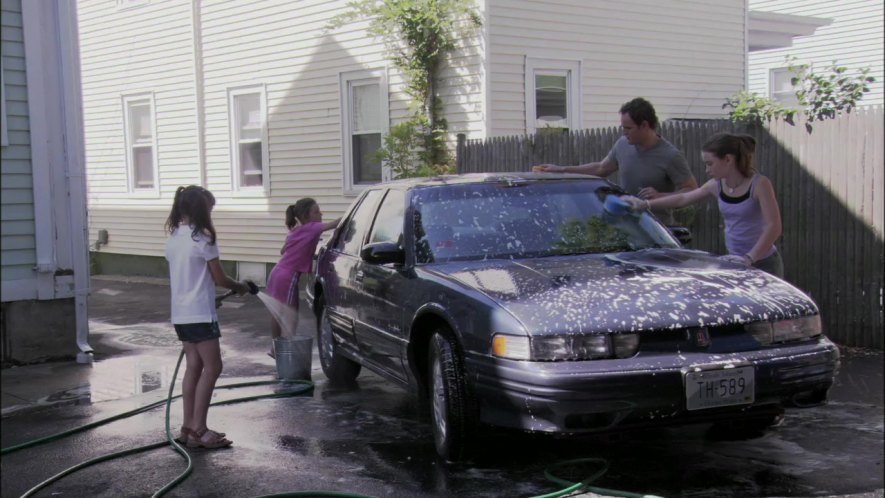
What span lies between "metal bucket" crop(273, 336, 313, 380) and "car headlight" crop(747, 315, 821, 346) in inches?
159

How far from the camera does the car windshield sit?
18.7ft

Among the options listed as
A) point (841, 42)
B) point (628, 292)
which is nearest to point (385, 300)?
point (628, 292)

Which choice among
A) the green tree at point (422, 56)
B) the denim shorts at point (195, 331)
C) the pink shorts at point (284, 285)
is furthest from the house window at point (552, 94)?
the denim shorts at point (195, 331)

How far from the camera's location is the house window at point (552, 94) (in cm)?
1273

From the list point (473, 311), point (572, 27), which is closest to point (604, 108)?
point (572, 27)

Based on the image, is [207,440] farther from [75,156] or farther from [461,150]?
[461,150]

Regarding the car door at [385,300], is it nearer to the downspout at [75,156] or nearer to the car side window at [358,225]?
the car side window at [358,225]

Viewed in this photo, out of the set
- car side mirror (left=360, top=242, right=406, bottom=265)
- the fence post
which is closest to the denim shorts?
car side mirror (left=360, top=242, right=406, bottom=265)

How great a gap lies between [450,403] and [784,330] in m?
1.68

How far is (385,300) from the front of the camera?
5973 millimetres

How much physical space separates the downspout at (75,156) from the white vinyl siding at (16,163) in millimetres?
352

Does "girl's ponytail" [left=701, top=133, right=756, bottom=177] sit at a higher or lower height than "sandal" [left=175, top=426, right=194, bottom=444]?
higher

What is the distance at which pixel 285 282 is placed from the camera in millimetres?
8547

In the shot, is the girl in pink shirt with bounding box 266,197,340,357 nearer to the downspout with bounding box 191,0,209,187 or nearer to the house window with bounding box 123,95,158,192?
the downspout with bounding box 191,0,209,187
